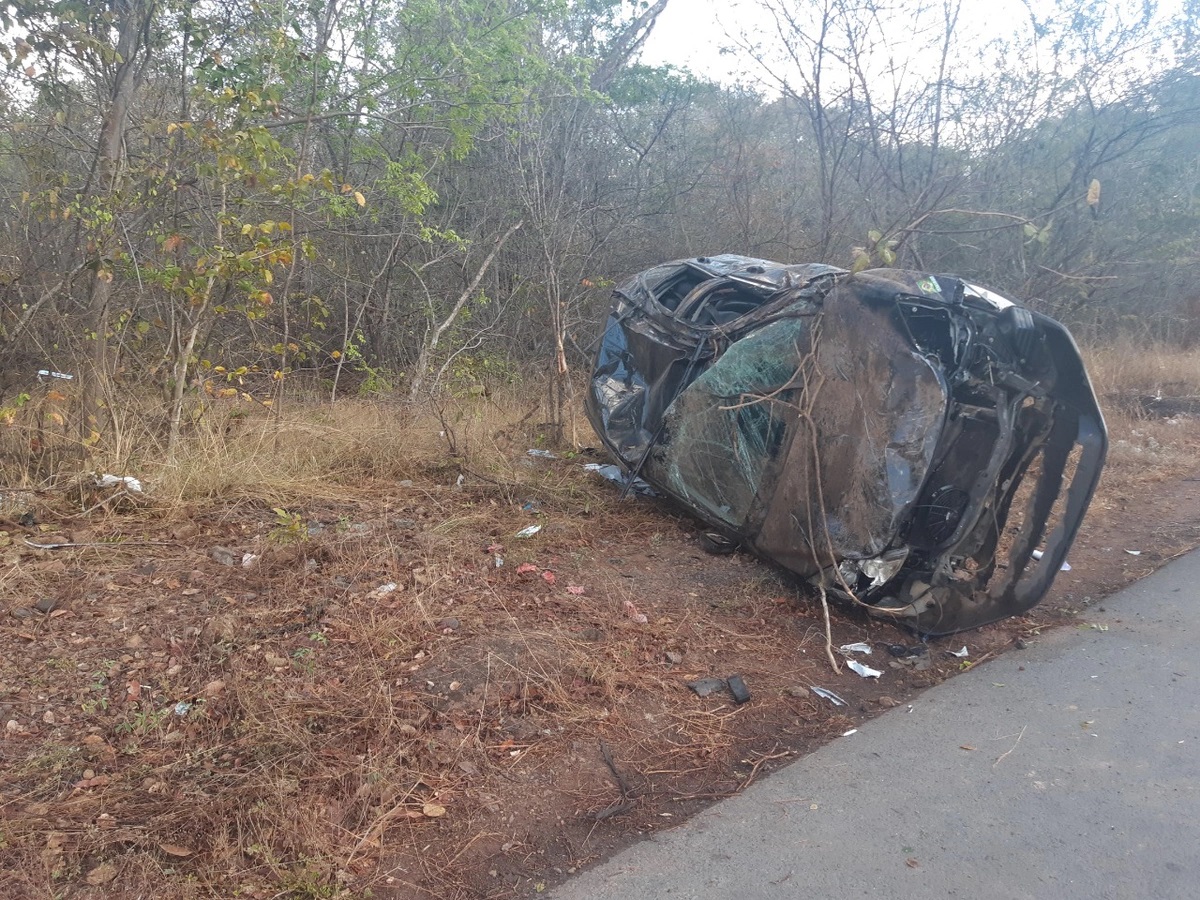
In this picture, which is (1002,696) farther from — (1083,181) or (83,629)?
(1083,181)

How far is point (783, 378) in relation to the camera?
5.08m

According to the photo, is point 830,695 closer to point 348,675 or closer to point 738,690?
point 738,690

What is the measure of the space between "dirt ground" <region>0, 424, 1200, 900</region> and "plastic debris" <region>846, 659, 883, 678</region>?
0.04 m

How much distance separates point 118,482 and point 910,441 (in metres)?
4.87

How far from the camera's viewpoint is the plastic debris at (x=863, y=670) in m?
4.25

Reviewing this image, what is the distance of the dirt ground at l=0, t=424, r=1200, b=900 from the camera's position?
9.27ft

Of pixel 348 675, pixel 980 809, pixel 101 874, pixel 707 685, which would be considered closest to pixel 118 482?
pixel 348 675

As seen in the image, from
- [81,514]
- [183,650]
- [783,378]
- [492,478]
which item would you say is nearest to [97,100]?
[81,514]

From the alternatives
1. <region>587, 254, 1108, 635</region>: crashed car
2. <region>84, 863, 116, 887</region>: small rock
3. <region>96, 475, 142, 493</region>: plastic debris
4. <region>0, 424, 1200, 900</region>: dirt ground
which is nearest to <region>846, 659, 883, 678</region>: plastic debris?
<region>0, 424, 1200, 900</region>: dirt ground

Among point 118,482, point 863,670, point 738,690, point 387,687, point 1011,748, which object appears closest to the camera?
point 1011,748

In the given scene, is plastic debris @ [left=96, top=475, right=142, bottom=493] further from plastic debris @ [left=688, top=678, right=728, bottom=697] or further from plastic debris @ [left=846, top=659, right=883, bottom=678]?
plastic debris @ [left=846, top=659, right=883, bottom=678]

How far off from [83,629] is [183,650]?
22.9 inches

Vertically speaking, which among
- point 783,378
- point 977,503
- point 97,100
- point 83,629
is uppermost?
point 97,100

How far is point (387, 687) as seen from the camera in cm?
369
